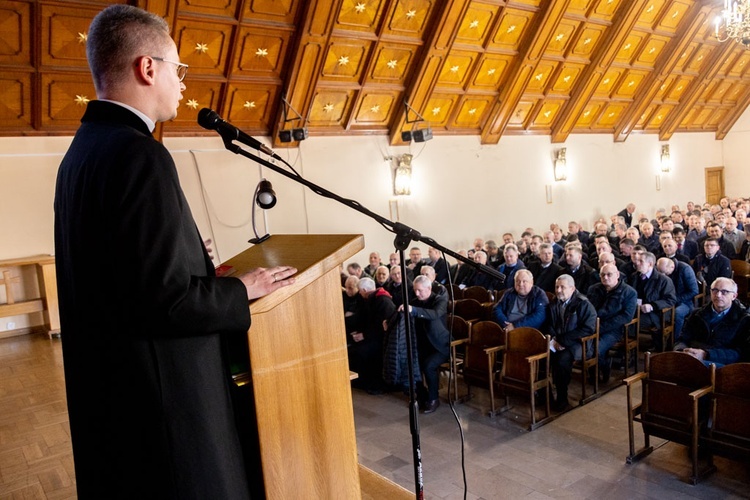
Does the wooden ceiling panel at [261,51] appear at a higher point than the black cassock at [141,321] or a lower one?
higher

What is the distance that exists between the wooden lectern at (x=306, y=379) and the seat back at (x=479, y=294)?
21.4ft

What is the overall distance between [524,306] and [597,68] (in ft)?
26.4

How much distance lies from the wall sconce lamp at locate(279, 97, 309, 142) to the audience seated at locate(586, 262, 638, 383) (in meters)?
4.97

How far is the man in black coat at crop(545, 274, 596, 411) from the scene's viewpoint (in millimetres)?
5602

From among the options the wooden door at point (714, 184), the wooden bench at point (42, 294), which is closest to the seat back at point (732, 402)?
the wooden bench at point (42, 294)

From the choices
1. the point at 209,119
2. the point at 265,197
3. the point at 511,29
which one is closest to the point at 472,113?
the point at 511,29

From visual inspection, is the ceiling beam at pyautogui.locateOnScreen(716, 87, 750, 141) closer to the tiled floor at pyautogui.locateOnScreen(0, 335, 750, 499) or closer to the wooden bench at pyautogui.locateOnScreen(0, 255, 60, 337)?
the tiled floor at pyautogui.locateOnScreen(0, 335, 750, 499)

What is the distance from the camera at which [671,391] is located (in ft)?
13.8

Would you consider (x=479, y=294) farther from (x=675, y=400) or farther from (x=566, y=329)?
(x=675, y=400)

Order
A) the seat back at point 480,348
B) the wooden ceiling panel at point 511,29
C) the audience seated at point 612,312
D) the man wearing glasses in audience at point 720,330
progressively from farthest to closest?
the wooden ceiling panel at point 511,29 < the audience seated at point 612,312 < the seat back at point 480,348 < the man wearing glasses in audience at point 720,330

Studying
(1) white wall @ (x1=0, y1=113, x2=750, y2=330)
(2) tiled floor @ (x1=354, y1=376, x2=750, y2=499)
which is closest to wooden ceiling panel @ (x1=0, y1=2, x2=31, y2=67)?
(1) white wall @ (x1=0, y1=113, x2=750, y2=330)

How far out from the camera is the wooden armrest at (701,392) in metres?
3.85

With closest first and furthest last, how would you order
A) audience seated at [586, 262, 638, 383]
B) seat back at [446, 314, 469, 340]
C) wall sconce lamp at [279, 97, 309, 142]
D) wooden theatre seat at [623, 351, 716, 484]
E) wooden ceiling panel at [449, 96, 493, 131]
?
wooden theatre seat at [623, 351, 716, 484] → audience seated at [586, 262, 638, 383] → seat back at [446, 314, 469, 340] → wall sconce lamp at [279, 97, 309, 142] → wooden ceiling panel at [449, 96, 493, 131]

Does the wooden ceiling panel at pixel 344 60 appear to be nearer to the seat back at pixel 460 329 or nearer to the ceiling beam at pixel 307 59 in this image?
the ceiling beam at pixel 307 59
